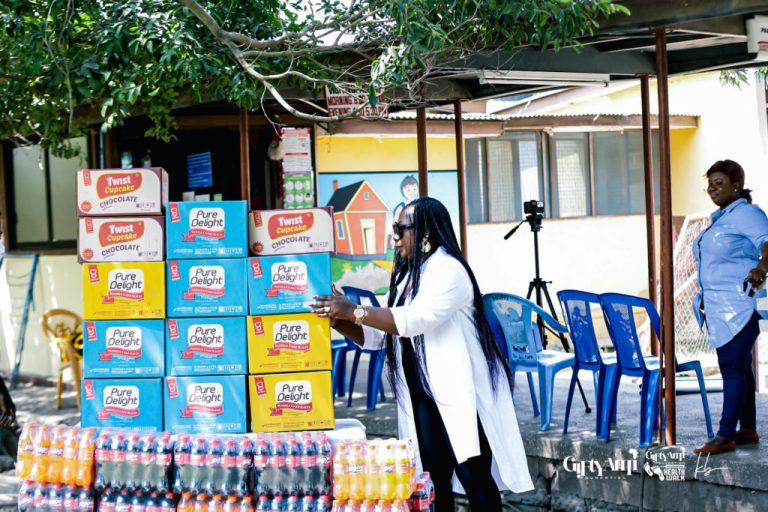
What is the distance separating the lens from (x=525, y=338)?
21.7 feet

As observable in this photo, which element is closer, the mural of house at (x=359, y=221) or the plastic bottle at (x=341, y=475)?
the plastic bottle at (x=341, y=475)

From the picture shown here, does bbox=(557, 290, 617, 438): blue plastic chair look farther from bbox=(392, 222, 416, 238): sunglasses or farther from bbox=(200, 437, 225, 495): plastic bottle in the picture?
bbox=(200, 437, 225, 495): plastic bottle

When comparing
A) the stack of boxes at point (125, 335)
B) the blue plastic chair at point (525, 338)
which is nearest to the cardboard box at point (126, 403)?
the stack of boxes at point (125, 335)

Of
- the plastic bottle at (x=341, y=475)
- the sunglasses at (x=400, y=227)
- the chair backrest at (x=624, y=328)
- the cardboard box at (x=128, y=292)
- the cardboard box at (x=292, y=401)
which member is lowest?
the plastic bottle at (x=341, y=475)

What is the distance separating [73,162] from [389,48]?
20.1ft

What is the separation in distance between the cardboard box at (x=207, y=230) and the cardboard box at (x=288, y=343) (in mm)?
374

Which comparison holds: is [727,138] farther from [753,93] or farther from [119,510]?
[119,510]

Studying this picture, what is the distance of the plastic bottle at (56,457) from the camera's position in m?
4.46

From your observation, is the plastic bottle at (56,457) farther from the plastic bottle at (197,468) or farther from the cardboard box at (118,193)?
the cardboard box at (118,193)

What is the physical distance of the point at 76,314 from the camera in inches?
397

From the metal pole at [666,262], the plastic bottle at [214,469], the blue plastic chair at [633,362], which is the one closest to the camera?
the plastic bottle at [214,469]

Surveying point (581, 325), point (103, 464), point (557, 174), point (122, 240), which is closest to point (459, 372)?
point (103, 464)

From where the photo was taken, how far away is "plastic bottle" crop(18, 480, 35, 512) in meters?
4.50

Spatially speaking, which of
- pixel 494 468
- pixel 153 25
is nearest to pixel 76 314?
pixel 153 25
